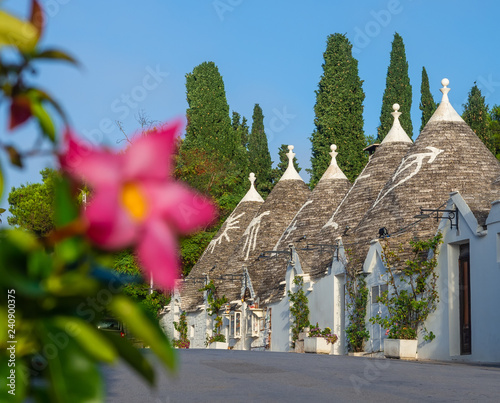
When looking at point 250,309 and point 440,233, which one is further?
point 250,309

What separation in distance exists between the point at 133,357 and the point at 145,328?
0.07m

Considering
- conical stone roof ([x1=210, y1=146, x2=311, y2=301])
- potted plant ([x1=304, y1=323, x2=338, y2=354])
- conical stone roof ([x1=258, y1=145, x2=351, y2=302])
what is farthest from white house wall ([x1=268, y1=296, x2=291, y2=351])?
conical stone roof ([x1=210, y1=146, x2=311, y2=301])

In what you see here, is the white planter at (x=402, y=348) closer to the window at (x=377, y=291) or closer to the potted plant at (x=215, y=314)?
the window at (x=377, y=291)

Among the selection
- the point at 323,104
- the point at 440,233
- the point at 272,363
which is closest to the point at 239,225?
the point at 323,104

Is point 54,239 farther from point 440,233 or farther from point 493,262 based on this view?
point 440,233

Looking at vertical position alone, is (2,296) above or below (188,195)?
below

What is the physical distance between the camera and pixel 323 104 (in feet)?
198

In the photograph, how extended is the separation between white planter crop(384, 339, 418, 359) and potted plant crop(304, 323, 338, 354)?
561cm

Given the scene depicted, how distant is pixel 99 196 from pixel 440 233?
24.9 meters

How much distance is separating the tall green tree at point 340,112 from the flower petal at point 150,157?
5775 centimetres

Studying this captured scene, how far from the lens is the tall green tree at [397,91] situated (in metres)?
61.5

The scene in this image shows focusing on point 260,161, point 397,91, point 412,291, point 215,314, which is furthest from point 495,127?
point 412,291

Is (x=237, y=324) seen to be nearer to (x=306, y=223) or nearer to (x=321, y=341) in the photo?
(x=306, y=223)

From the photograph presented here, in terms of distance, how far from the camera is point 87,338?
1.05m
